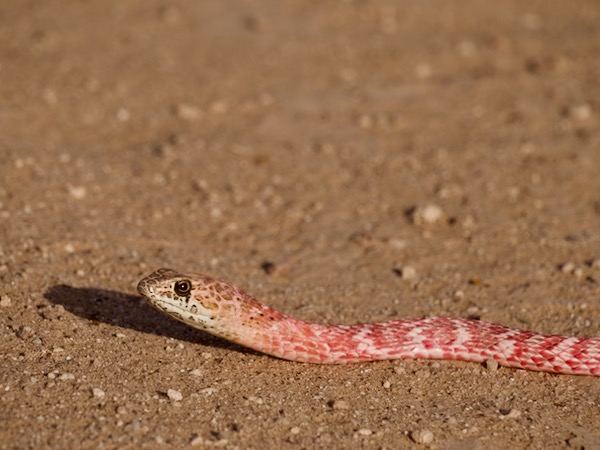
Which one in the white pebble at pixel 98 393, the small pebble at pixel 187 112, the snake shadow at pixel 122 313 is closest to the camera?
the white pebble at pixel 98 393

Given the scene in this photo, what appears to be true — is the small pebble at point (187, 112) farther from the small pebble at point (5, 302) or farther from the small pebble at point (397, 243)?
the small pebble at point (5, 302)

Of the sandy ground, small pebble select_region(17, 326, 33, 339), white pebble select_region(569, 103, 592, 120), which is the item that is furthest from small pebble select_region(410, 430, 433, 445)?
white pebble select_region(569, 103, 592, 120)

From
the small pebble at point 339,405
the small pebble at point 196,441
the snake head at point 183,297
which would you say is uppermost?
the snake head at point 183,297

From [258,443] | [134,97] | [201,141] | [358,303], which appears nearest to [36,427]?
[258,443]

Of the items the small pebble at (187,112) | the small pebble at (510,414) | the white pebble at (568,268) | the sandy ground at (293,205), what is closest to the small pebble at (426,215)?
the sandy ground at (293,205)

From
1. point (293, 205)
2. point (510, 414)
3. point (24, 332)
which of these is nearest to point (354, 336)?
point (510, 414)

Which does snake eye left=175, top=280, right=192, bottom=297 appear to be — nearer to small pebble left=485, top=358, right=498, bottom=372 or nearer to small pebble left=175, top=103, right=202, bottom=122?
small pebble left=485, top=358, right=498, bottom=372

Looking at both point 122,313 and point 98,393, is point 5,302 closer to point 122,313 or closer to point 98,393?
point 122,313
